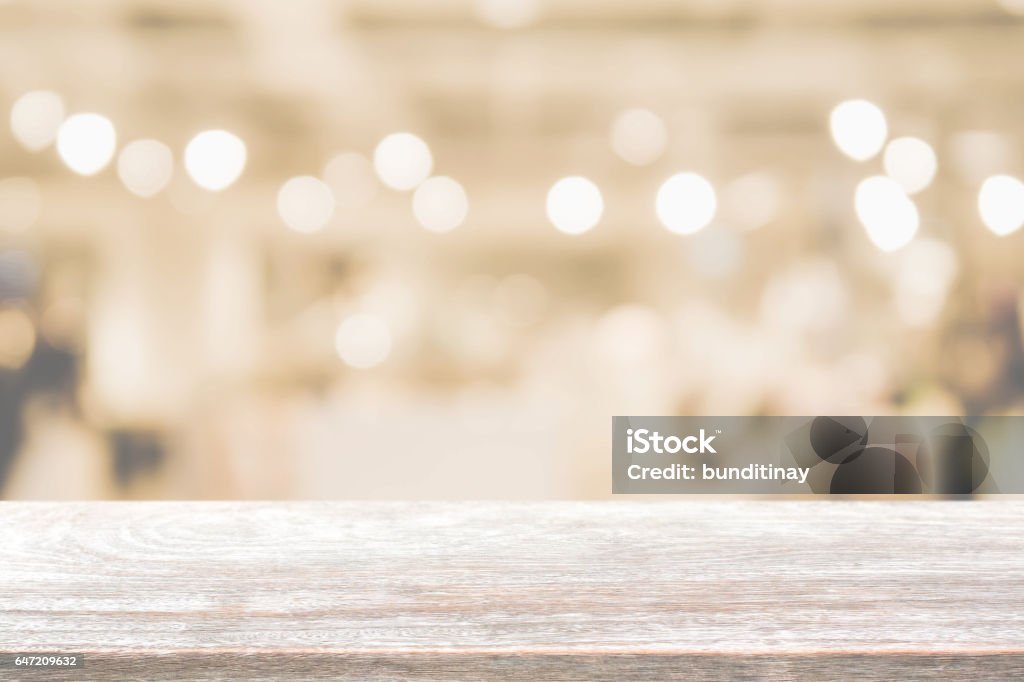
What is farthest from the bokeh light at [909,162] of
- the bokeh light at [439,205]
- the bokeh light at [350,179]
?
the bokeh light at [350,179]

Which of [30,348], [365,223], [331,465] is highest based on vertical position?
[365,223]

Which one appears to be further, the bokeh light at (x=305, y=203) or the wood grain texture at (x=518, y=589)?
the bokeh light at (x=305, y=203)

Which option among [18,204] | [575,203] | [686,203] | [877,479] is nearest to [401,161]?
[575,203]

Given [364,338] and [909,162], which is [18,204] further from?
[909,162]

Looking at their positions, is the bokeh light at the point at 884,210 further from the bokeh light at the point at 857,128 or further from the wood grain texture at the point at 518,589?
the wood grain texture at the point at 518,589

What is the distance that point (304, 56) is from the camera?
3.02 feet

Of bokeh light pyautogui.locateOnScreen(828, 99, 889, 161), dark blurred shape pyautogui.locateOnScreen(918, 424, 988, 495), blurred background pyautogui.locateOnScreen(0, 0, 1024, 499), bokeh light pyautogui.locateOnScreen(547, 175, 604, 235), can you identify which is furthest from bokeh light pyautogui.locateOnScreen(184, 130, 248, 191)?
dark blurred shape pyautogui.locateOnScreen(918, 424, 988, 495)

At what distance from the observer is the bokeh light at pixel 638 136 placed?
0.92 m

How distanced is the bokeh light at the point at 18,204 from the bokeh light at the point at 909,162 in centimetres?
107

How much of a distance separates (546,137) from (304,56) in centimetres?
32

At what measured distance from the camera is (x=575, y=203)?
93 cm

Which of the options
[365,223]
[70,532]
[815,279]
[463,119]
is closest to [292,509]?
[70,532]

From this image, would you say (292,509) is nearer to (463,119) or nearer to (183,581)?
(183,581)

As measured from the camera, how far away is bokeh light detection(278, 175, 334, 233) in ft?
3.02
